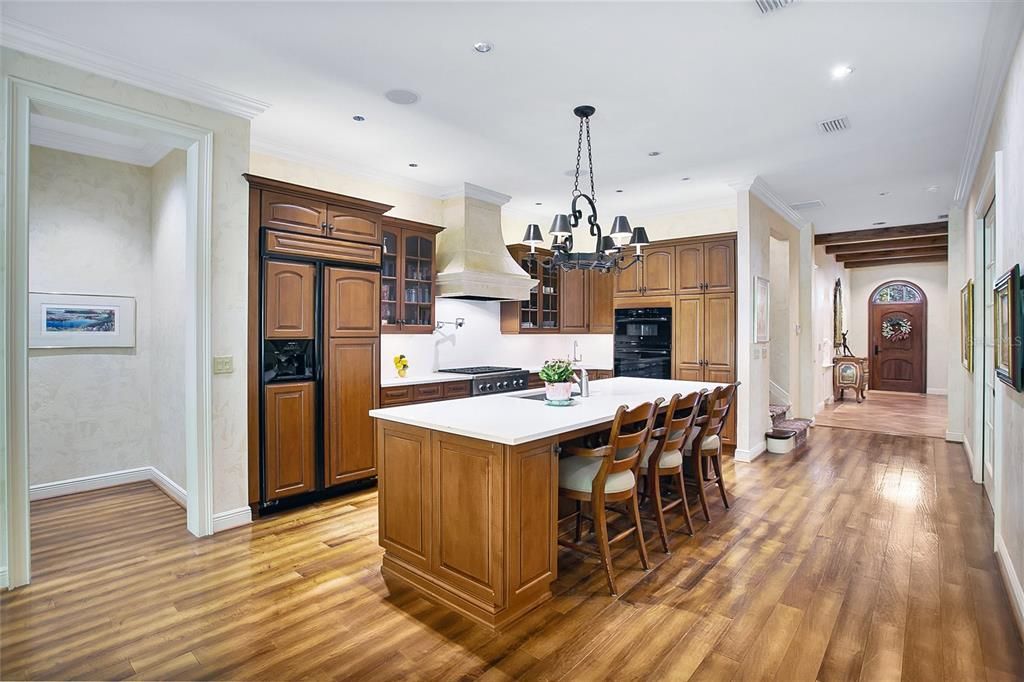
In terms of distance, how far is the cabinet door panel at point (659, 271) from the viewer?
6.20 m

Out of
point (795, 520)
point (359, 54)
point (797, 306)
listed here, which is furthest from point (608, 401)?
point (797, 306)

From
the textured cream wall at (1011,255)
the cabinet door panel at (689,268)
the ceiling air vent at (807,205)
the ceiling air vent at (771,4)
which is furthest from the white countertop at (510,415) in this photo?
the ceiling air vent at (807,205)

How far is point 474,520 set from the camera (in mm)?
2508

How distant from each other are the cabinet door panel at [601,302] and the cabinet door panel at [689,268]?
1.01m

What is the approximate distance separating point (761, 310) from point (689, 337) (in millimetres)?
802

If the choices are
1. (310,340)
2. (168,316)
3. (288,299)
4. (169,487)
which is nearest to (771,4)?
(288,299)

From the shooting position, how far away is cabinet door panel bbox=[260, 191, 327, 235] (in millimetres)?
3811

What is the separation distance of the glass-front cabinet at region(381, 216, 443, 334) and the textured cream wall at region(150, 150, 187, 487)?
5.29 feet

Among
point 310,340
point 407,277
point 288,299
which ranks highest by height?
point 407,277

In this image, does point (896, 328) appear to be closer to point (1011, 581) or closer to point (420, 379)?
point (1011, 581)

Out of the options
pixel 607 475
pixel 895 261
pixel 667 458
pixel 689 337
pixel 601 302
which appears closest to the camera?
pixel 607 475

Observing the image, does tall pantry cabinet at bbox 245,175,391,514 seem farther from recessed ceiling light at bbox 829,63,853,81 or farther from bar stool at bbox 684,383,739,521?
A: recessed ceiling light at bbox 829,63,853,81

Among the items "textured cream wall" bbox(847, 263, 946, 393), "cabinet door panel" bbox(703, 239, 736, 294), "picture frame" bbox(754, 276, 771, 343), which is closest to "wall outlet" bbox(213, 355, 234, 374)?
"cabinet door panel" bbox(703, 239, 736, 294)

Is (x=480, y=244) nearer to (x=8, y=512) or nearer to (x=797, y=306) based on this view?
(x=8, y=512)
